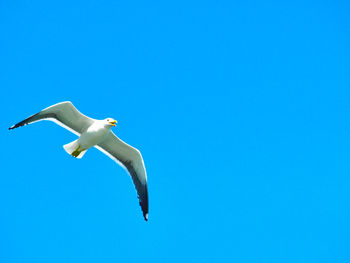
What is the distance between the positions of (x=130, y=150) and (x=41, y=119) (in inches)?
100

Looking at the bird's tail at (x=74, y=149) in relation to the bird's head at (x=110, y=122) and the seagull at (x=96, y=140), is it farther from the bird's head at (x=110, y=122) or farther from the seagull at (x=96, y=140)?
the bird's head at (x=110, y=122)

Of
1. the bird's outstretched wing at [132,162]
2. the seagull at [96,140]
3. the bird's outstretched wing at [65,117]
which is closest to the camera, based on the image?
the bird's outstretched wing at [65,117]

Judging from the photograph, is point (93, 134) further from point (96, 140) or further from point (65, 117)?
point (65, 117)

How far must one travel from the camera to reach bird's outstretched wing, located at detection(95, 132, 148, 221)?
42.2 ft

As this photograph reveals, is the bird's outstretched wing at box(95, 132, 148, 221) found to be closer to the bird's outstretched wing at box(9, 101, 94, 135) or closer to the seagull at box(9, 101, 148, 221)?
the seagull at box(9, 101, 148, 221)

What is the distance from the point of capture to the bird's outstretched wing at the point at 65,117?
460 inches

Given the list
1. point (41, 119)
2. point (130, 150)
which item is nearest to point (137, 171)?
point (130, 150)

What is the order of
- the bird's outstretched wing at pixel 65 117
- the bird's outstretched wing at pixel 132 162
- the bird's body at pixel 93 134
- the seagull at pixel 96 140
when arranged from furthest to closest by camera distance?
the bird's outstretched wing at pixel 132 162, the bird's body at pixel 93 134, the seagull at pixel 96 140, the bird's outstretched wing at pixel 65 117

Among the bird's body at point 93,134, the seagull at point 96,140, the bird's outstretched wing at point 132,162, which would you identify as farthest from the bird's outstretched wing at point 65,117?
the bird's outstretched wing at point 132,162

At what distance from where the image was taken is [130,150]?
12.8 metres

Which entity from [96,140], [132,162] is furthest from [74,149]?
[132,162]

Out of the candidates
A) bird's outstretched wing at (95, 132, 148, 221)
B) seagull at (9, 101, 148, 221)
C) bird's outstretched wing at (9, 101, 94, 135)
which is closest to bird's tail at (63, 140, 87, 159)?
seagull at (9, 101, 148, 221)

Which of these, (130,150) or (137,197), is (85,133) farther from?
(137,197)

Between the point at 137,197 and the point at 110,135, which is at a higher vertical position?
the point at 110,135
